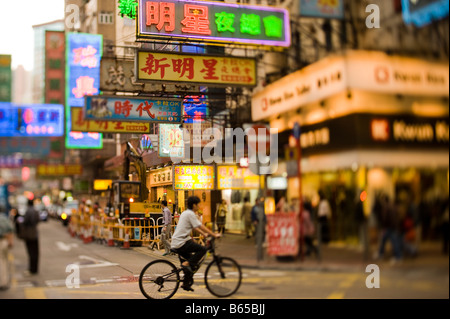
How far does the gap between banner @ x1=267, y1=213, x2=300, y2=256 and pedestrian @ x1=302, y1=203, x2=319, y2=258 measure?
0.08 metres

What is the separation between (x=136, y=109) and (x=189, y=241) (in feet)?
5.98

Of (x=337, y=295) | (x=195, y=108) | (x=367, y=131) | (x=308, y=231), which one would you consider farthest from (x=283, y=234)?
(x=195, y=108)

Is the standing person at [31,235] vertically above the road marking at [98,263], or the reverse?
the standing person at [31,235]

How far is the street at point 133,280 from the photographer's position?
5777 millimetres

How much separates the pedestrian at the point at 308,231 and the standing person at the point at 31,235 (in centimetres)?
300

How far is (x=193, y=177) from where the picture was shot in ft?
19.7

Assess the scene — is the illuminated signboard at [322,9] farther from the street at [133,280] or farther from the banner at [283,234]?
the street at [133,280]

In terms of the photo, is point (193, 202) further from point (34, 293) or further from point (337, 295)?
point (34, 293)

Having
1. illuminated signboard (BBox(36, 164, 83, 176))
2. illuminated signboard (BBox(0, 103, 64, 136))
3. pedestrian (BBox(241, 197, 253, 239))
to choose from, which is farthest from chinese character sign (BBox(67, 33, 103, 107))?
pedestrian (BBox(241, 197, 253, 239))

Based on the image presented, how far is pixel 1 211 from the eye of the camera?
5.09 m

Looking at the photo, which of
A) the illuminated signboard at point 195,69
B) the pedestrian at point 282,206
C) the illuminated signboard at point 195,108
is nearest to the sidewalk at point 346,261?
the pedestrian at point 282,206
